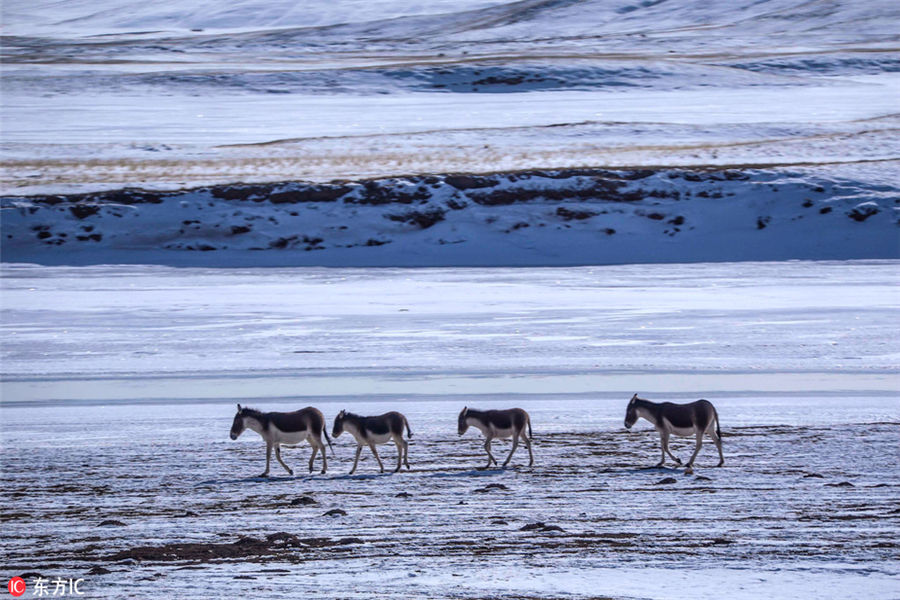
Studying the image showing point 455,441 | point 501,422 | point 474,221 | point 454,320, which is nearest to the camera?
point 501,422

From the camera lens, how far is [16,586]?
6023 millimetres

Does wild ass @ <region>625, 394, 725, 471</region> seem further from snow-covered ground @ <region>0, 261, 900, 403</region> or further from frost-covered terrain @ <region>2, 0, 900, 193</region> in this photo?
frost-covered terrain @ <region>2, 0, 900, 193</region>

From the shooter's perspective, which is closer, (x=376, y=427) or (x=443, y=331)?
(x=376, y=427)

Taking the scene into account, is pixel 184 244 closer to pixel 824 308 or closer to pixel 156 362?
pixel 156 362

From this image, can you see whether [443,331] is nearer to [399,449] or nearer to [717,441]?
[399,449]

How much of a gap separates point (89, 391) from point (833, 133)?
2492 cm

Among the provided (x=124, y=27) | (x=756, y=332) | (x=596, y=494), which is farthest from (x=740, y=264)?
(x=124, y=27)

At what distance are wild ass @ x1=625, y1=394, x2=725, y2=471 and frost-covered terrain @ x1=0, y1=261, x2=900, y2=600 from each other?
0.29 metres

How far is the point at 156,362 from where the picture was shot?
13219 mm

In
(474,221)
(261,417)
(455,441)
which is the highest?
→ (474,221)

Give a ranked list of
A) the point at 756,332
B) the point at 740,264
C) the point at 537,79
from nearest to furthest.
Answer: the point at 756,332 → the point at 740,264 → the point at 537,79

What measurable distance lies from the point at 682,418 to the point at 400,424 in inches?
85.9

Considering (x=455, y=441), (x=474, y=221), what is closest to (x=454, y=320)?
(x=455, y=441)

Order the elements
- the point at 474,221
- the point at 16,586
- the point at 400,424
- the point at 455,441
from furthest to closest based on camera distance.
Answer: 1. the point at 474,221
2. the point at 455,441
3. the point at 400,424
4. the point at 16,586
